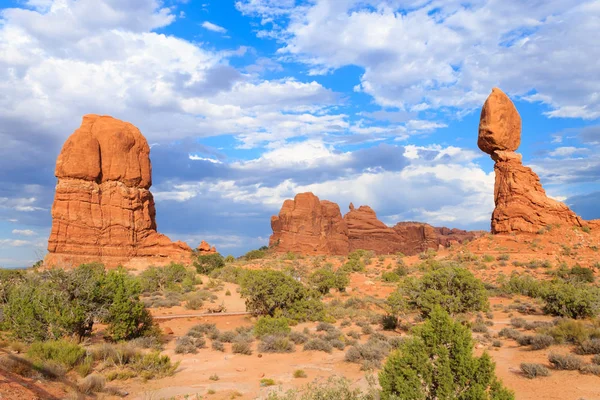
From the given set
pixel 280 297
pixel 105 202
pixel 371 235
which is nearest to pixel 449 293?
pixel 280 297

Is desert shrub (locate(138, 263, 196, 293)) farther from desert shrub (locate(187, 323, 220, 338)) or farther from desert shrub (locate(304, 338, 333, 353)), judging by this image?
desert shrub (locate(304, 338, 333, 353))

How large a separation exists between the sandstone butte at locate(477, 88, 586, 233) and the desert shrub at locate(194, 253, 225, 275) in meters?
32.0

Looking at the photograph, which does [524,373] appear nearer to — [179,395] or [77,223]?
[179,395]

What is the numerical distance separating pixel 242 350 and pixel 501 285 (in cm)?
2193

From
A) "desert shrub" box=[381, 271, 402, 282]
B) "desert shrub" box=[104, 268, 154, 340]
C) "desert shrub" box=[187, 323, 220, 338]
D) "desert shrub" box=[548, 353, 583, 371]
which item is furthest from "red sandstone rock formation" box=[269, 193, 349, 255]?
"desert shrub" box=[548, 353, 583, 371]

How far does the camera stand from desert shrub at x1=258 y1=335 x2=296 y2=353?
13.6 metres

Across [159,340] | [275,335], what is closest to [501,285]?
[275,335]

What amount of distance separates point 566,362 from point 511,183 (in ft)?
111

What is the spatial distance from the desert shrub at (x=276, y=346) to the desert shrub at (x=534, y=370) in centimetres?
715

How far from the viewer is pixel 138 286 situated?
15.7m

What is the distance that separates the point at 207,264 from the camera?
4734 centimetres

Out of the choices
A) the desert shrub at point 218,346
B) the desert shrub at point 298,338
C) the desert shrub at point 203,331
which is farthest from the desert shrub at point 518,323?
the desert shrub at point 203,331

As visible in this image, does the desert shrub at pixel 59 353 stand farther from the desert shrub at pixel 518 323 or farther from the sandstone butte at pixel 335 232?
the sandstone butte at pixel 335 232

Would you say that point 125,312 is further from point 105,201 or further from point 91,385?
point 105,201
